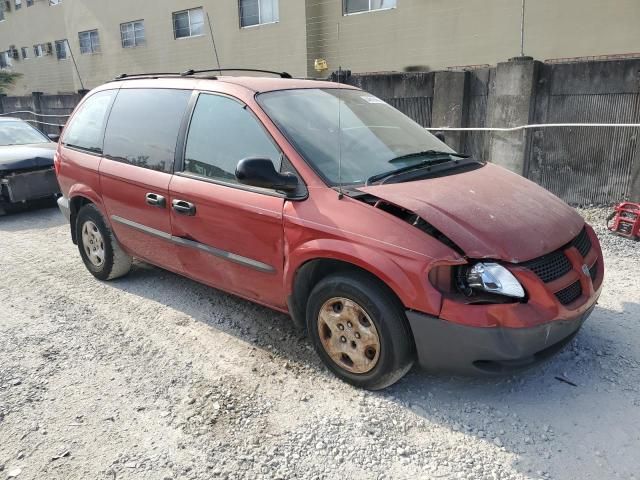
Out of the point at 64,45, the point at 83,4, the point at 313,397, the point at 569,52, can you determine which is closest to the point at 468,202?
the point at 313,397

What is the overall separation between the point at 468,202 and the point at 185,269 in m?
2.23

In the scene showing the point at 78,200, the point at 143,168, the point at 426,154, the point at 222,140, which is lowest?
the point at 78,200

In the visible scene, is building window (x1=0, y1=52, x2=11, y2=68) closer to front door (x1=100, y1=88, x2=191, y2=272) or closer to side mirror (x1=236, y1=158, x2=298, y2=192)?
front door (x1=100, y1=88, x2=191, y2=272)

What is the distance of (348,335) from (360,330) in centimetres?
11

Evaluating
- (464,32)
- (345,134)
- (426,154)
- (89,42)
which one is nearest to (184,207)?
(345,134)

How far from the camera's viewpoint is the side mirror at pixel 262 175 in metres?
2.97

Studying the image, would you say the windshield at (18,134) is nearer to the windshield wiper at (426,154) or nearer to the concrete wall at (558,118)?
the concrete wall at (558,118)

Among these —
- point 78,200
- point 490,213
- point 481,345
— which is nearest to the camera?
point 481,345

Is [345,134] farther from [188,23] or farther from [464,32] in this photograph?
[188,23]

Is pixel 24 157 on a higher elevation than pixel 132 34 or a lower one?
lower

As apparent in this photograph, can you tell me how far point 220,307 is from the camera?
4.20 meters

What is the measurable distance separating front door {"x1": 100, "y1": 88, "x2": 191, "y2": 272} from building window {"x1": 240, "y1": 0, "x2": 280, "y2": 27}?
1197 centimetres

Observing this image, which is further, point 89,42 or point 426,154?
point 89,42

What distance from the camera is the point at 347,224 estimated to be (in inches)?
113
